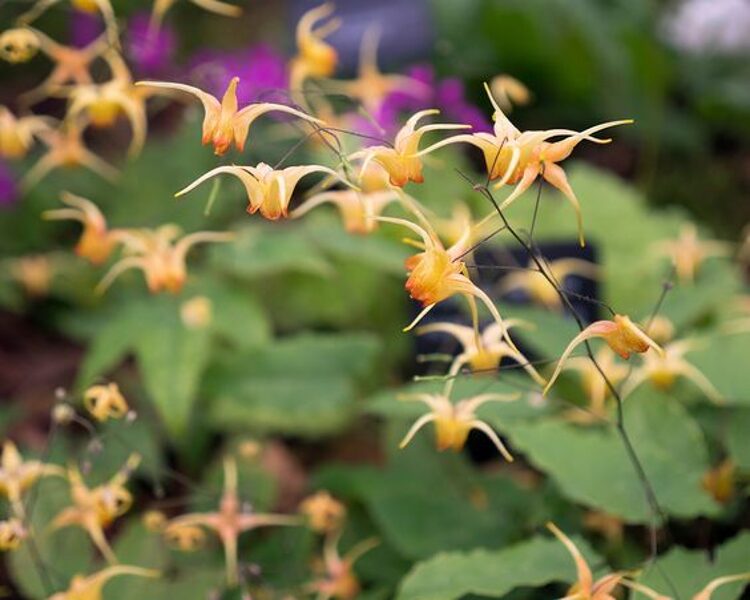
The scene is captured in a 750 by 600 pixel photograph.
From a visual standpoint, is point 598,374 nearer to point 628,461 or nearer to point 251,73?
point 628,461

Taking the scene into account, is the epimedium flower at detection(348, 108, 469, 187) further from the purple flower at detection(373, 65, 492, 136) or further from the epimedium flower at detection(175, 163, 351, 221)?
the purple flower at detection(373, 65, 492, 136)

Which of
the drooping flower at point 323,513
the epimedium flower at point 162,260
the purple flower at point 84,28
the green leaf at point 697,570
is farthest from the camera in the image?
the purple flower at point 84,28

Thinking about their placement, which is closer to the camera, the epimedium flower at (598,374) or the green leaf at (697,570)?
the green leaf at (697,570)

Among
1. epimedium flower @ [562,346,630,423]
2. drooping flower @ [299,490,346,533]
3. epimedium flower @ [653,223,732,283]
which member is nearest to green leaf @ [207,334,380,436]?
drooping flower @ [299,490,346,533]

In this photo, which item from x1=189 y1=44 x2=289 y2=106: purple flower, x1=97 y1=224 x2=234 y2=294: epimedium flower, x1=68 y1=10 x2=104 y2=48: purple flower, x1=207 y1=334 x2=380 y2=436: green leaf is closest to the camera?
x1=97 y1=224 x2=234 y2=294: epimedium flower

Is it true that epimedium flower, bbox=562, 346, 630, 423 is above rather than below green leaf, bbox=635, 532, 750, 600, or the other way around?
below

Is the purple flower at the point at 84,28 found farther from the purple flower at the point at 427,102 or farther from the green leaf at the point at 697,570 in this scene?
the green leaf at the point at 697,570

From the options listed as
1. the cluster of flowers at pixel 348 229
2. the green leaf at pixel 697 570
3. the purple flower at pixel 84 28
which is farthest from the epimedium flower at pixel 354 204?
the purple flower at pixel 84 28
